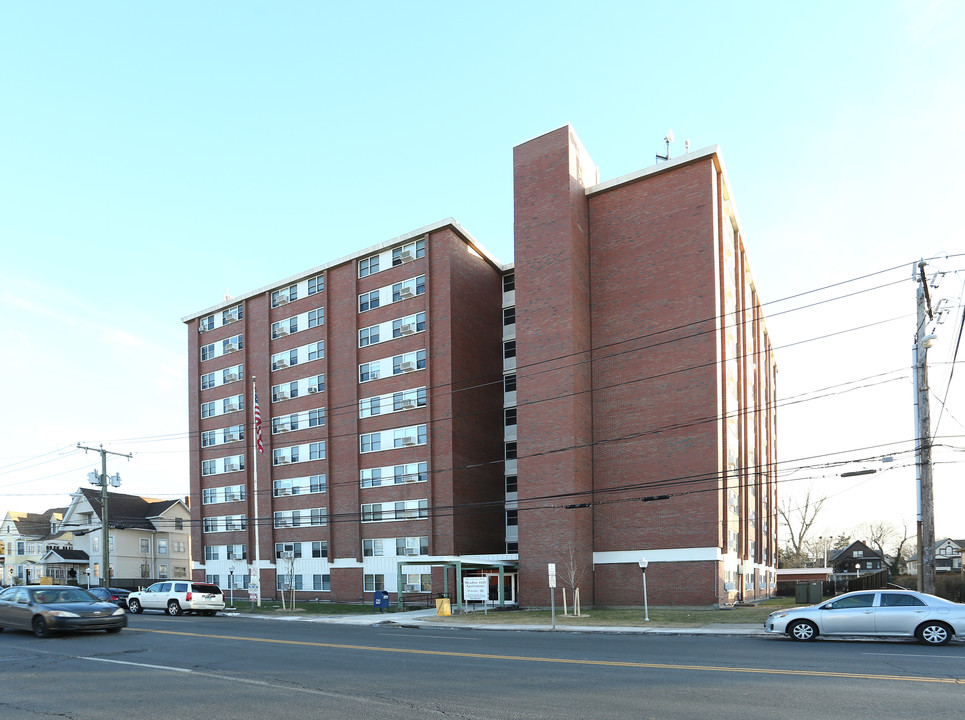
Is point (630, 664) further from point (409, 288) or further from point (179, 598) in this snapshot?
point (409, 288)

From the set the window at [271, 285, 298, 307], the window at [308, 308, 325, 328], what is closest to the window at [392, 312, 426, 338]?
the window at [308, 308, 325, 328]

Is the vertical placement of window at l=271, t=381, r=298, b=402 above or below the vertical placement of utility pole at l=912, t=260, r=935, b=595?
above

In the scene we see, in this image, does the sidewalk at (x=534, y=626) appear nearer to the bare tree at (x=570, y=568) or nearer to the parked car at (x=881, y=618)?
the parked car at (x=881, y=618)

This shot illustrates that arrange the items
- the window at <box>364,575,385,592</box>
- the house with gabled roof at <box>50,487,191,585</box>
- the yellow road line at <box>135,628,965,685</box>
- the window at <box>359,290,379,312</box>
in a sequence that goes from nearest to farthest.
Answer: the yellow road line at <box>135,628,965,685</box> < the window at <box>364,575,385,592</box> < the window at <box>359,290,379,312</box> < the house with gabled roof at <box>50,487,191,585</box>

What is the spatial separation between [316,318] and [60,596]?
121ft

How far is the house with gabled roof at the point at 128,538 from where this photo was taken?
83688mm

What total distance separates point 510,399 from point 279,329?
1962cm

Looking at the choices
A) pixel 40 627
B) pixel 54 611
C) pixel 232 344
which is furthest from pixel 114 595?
pixel 232 344

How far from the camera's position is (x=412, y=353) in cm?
5109

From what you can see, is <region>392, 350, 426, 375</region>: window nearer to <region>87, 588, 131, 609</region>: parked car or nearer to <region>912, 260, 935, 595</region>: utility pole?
<region>87, 588, 131, 609</region>: parked car

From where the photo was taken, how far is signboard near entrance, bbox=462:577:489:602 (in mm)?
37188

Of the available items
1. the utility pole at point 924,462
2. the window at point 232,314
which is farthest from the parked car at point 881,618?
the window at point 232,314

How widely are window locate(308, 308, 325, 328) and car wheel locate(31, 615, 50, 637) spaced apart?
121 ft

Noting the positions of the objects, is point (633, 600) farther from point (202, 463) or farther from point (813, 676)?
point (202, 463)
